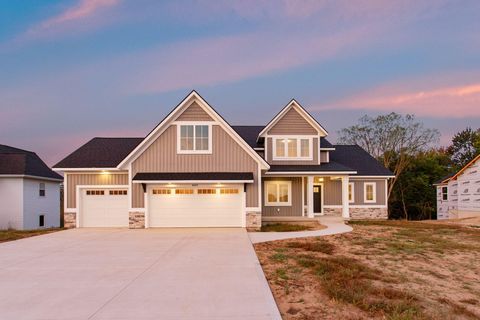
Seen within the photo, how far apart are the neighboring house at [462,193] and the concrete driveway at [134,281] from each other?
24320mm

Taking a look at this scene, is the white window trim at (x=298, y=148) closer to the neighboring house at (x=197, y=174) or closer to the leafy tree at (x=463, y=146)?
the neighboring house at (x=197, y=174)

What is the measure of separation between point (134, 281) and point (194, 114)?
39.4 ft

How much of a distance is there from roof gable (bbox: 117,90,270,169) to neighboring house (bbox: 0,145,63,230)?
40.7 ft

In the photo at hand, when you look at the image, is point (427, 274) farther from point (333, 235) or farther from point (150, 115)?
point (150, 115)

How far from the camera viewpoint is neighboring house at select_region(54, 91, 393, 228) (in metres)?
18.7

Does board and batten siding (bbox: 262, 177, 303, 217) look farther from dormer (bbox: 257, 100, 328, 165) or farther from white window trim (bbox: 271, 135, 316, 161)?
dormer (bbox: 257, 100, 328, 165)

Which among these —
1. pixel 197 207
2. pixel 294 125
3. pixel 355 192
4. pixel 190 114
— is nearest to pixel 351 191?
pixel 355 192

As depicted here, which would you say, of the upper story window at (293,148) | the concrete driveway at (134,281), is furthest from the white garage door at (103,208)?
the upper story window at (293,148)

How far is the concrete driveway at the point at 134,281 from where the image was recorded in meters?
6.07

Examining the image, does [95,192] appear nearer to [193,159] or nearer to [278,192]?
[193,159]

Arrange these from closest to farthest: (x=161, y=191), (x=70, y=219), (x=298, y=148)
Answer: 1. (x=161, y=191)
2. (x=70, y=219)
3. (x=298, y=148)

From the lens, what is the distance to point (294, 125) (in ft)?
74.5

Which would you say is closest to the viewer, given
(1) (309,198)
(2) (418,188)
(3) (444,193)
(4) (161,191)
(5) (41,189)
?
(4) (161,191)

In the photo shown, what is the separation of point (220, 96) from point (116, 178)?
39.6 feet
